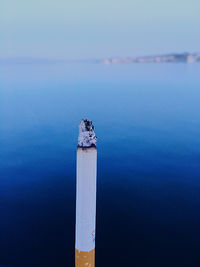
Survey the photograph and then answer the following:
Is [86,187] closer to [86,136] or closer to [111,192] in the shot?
[86,136]

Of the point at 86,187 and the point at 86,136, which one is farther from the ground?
the point at 86,136

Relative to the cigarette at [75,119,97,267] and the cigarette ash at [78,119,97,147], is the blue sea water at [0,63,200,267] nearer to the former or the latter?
the cigarette at [75,119,97,267]

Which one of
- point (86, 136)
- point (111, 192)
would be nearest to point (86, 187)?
point (86, 136)

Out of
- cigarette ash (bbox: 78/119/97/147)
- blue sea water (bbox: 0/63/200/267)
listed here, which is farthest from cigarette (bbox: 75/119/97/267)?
blue sea water (bbox: 0/63/200/267)

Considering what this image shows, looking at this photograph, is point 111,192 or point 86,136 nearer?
point 86,136

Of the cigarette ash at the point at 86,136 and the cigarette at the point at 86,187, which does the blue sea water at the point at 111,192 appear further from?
the cigarette ash at the point at 86,136

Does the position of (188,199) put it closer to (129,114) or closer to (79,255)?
(79,255)

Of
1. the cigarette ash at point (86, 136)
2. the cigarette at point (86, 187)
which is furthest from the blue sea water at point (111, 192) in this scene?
the cigarette ash at point (86, 136)

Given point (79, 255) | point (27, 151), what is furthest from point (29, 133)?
point (79, 255)
